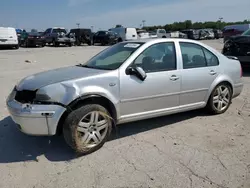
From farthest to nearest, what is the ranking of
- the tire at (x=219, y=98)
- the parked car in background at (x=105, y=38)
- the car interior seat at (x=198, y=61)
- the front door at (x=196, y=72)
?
the parked car in background at (x=105, y=38) < the tire at (x=219, y=98) < the car interior seat at (x=198, y=61) < the front door at (x=196, y=72)

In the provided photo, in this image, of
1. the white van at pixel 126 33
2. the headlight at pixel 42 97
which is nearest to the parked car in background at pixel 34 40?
the white van at pixel 126 33

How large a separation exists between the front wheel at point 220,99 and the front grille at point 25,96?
3.19 metres

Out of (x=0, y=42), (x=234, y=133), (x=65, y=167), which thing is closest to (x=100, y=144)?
(x=65, y=167)

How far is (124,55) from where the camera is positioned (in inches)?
163

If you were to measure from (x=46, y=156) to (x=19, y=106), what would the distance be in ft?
2.47

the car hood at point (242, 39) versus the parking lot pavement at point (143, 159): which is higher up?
the car hood at point (242, 39)

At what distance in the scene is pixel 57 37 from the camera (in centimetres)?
2573

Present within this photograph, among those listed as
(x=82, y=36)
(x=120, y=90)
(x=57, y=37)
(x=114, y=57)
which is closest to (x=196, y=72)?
(x=114, y=57)

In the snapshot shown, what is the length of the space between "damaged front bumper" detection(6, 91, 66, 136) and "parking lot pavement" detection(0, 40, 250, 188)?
406mm

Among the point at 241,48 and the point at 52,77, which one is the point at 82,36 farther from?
the point at 52,77

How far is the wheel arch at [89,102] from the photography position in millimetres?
3455

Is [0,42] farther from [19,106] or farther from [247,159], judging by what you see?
[247,159]

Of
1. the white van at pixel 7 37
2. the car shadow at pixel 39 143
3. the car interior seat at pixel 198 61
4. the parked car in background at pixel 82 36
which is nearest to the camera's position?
the car shadow at pixel 39 143

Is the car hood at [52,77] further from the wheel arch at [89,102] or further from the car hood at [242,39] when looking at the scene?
the car hood at [242,39]
